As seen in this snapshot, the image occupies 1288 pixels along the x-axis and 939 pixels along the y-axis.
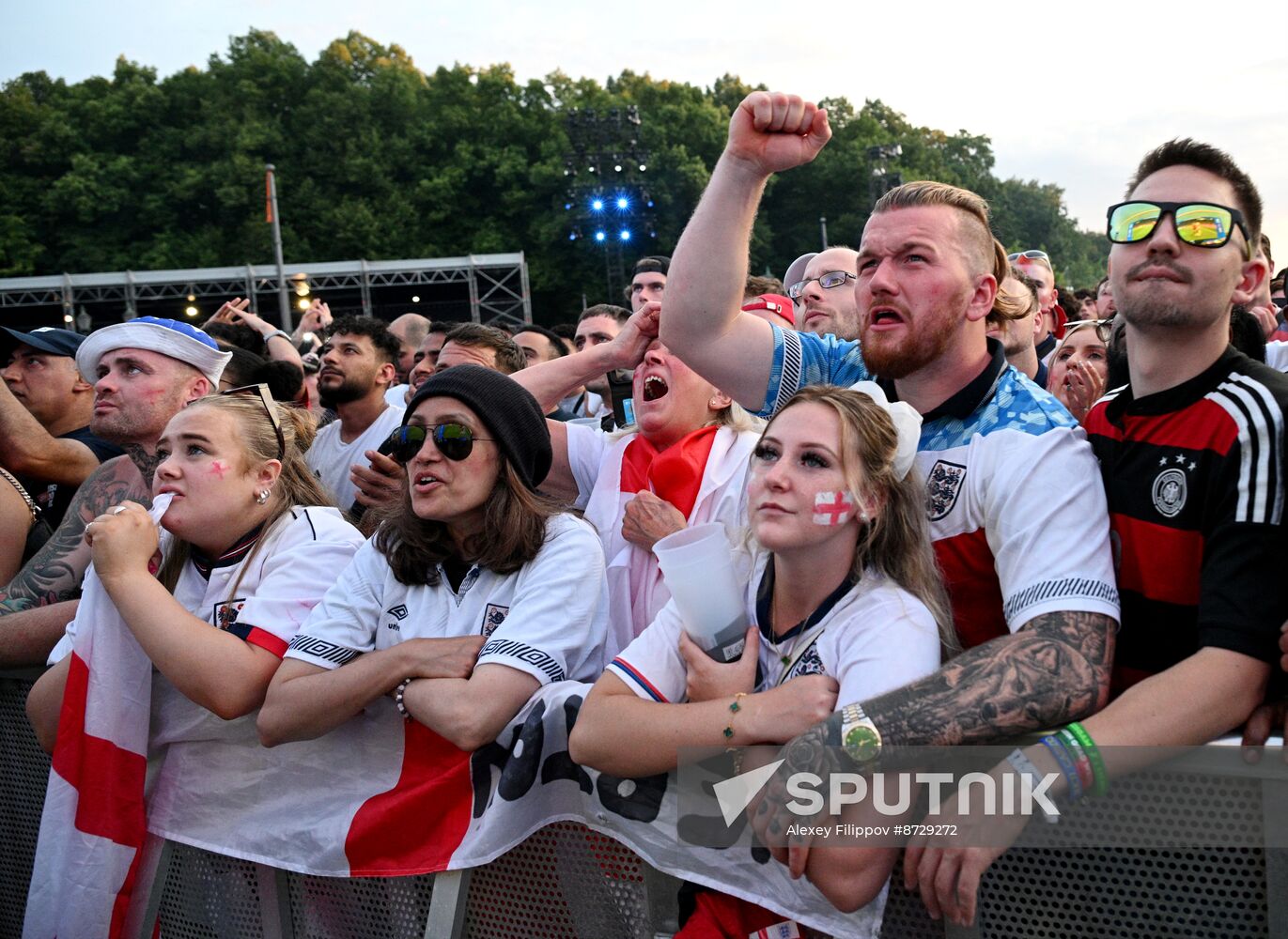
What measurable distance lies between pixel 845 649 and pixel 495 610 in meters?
1.01

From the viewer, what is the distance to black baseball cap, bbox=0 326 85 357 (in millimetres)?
4562

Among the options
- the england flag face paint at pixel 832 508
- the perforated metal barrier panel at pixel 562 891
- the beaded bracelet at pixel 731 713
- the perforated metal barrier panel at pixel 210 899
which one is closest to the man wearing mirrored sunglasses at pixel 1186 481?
the beaded bracelet at pixel 731 713

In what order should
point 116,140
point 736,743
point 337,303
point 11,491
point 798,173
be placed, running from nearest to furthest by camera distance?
point 736,743 → point 11,491 → point 337,303 → point 116,140 → point 798,173

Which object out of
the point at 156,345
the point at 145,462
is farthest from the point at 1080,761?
the point at 156,345

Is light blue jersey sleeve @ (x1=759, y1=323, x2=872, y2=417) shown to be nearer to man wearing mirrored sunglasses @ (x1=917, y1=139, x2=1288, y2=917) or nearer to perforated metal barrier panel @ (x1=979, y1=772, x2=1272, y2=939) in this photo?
man wearing mirrored sunglasses @ (x1=917, y1=139, x2=1288, y2=917)

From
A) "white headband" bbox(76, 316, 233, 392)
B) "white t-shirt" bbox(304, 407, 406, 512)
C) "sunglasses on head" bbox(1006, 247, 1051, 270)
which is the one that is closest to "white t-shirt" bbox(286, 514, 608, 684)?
"white headband" bbox(76, 316, 233, 392)

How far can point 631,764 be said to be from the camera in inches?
80.0

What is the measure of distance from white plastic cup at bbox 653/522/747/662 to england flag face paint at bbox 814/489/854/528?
0.20 metres

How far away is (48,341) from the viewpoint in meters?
4.67

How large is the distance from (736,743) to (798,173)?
50.3 metres

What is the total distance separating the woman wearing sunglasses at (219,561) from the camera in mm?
2734

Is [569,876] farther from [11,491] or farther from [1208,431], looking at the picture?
[11,491]

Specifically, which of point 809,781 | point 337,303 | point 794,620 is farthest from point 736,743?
point 337,303

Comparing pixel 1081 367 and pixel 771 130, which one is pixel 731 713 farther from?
pixel 1081 367
